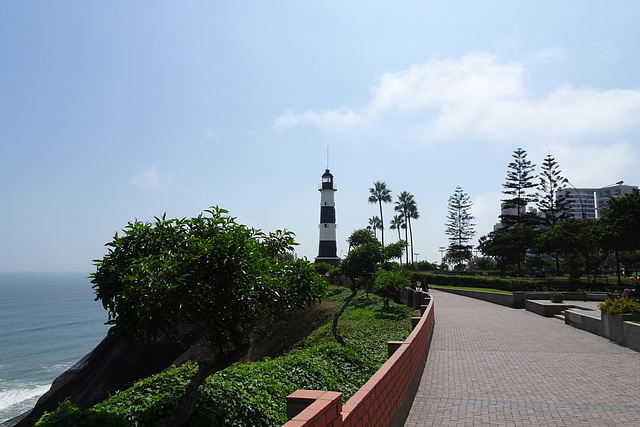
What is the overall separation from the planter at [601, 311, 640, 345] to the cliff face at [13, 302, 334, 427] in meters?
14.9

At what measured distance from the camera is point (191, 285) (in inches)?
244

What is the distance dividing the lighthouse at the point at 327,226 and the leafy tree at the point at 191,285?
52.9 meters

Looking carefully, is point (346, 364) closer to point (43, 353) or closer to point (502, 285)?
point (502, 285)

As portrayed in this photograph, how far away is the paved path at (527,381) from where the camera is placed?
6.87 meters

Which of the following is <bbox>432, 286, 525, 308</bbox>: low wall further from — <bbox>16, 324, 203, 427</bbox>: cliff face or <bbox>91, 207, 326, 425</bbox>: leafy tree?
<bbox>91, 207, 326, 425</bbox>: leafy tree

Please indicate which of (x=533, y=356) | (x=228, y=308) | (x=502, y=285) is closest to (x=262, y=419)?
(x=228, y=308)

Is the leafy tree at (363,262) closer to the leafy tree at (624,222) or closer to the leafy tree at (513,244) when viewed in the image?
the leafy tree at (624,222)

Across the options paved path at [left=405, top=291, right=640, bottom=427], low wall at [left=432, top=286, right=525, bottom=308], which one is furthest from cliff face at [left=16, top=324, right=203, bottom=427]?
paved path at [left=405, top=291, right=640, bottom=427]

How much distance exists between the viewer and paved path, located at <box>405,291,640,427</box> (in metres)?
6.87

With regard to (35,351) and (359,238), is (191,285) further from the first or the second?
(35,351)

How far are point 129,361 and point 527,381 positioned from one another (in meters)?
31.4

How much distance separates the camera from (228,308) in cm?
643

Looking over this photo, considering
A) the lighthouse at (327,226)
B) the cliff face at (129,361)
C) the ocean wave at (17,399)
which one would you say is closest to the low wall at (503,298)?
the cliff face at (129,361)

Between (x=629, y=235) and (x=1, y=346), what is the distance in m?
71.5
